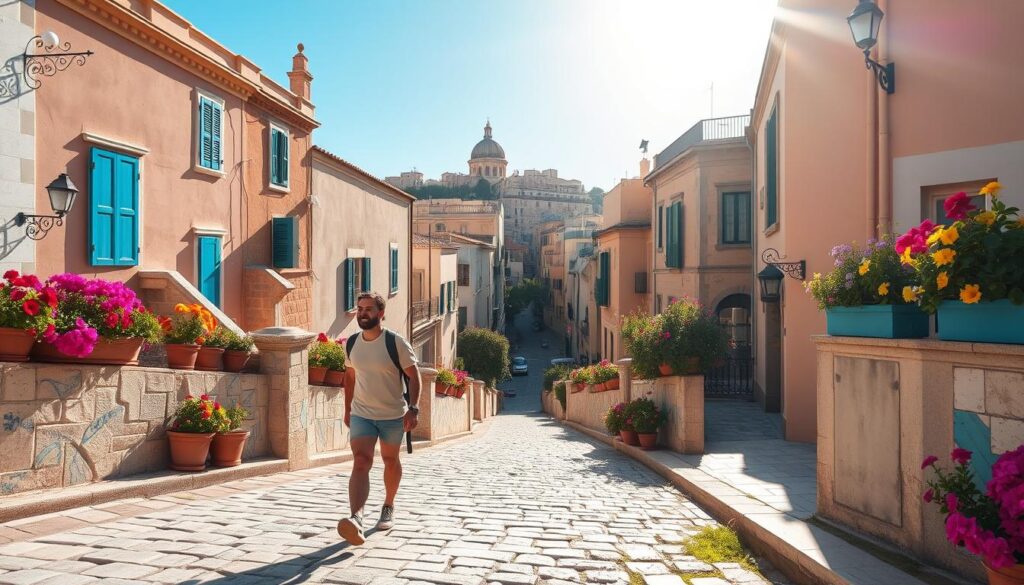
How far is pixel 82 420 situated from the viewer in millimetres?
5988

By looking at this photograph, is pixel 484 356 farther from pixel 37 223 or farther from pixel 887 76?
pixel 887 76

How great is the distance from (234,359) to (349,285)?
11164mm

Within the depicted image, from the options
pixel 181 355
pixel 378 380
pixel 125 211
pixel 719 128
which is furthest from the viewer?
pixel 719 128

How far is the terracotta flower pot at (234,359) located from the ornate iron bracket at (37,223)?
304 cm

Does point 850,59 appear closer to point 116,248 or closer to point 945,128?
point 945,128

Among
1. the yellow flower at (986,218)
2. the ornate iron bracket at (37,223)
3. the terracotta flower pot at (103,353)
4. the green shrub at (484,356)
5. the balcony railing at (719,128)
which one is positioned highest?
the balcony railing at (719,128)

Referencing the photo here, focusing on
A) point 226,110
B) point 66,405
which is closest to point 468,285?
point 226,110

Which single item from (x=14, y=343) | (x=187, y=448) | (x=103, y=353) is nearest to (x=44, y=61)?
(x=103, y=353)

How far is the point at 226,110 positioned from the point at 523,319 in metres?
75.8

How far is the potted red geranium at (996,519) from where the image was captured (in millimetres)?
3359

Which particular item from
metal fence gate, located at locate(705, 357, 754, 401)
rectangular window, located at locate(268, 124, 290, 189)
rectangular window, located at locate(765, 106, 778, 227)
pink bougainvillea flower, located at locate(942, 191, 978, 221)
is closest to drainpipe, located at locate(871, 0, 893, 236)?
rectangular window, located at locate(765, 106, 778, 227)

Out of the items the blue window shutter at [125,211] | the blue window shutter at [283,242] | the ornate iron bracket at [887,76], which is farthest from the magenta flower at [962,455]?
the blue window shutter at [283,242]

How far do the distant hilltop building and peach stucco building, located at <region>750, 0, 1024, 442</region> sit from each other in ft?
330

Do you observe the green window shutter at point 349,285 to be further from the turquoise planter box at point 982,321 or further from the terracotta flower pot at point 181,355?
the turquoise planter box at point 982,321
